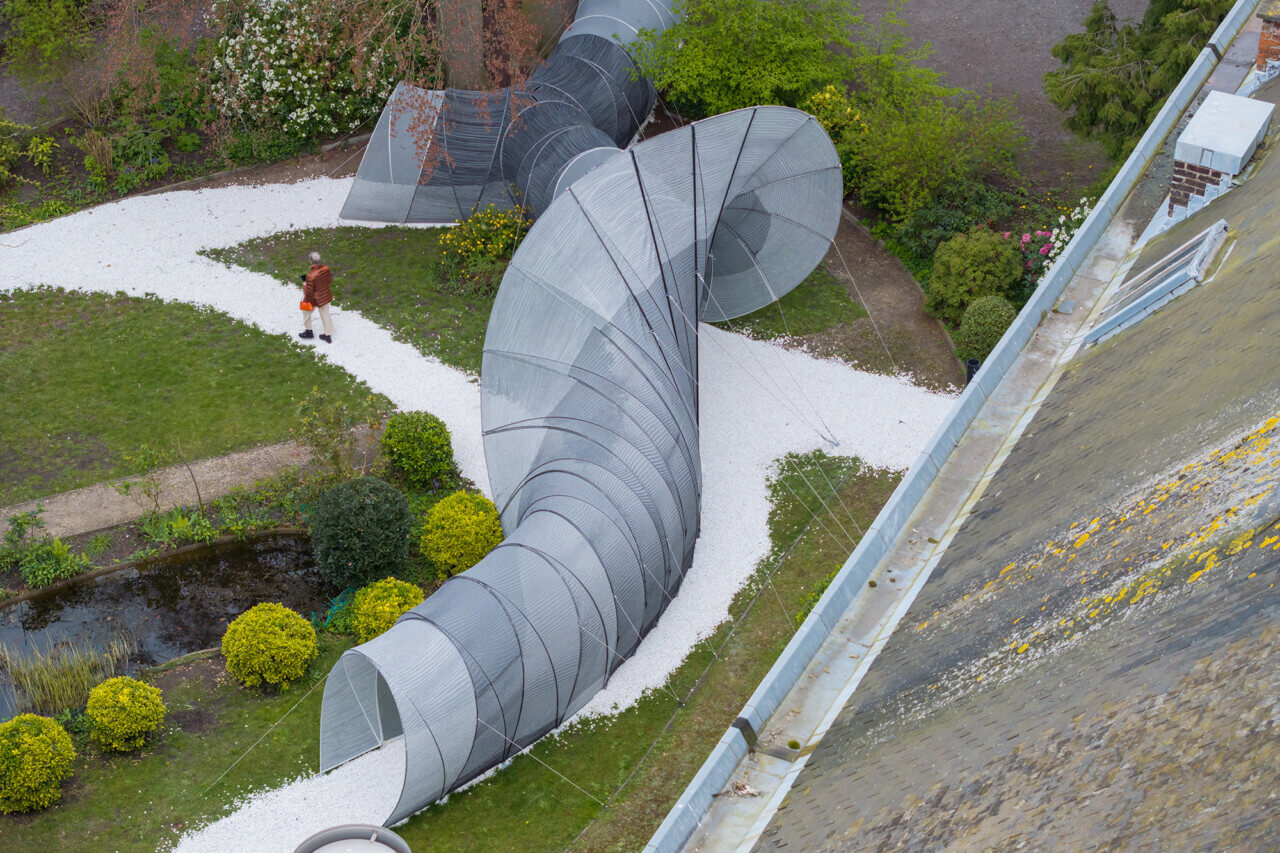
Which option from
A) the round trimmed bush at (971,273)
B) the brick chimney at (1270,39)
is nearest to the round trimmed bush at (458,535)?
the round trimmed bush at (971,273)

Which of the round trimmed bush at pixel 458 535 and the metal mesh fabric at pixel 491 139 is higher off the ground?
the metal mesh fabric at pixel 491 139

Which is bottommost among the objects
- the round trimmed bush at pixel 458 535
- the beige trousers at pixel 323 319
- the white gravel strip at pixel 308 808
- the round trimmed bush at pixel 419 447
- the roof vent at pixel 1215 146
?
the white gravel strip at pixel 308 808

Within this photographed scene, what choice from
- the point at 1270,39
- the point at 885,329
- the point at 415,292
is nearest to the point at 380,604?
the point at 415,292

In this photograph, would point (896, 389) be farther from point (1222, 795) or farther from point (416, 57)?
point (1222, 795)

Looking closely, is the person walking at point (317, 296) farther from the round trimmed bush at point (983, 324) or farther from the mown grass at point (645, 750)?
the round trimmed bush at point (983, 324)

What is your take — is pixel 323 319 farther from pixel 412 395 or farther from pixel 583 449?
pixel 583 449

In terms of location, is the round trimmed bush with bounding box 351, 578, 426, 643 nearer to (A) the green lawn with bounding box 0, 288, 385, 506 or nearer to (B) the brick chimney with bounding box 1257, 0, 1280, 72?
(A) the green lawn with bounding box 0, 288, 385, 506
